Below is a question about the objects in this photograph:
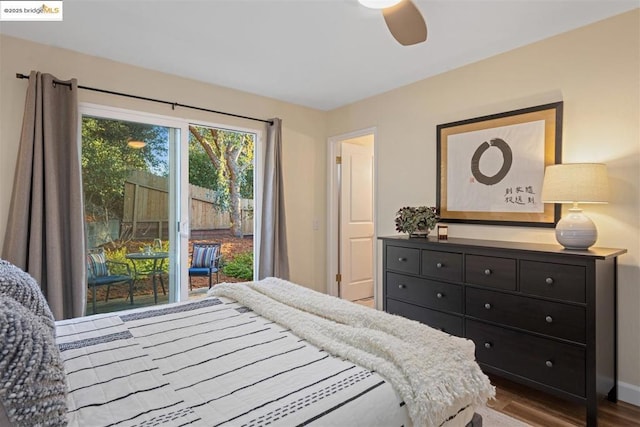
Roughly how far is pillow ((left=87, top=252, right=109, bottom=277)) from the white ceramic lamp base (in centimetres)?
356

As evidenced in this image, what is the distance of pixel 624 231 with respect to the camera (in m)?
2.25

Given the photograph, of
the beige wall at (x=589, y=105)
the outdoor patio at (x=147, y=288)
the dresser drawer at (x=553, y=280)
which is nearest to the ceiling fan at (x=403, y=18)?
the beige wall at (x=589, y=105)

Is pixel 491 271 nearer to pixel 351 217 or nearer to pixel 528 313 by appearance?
pixel 528 313

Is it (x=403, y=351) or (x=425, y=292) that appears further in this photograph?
(x=425, y=292)

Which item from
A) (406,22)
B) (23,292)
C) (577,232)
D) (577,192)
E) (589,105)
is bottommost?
(23,292)

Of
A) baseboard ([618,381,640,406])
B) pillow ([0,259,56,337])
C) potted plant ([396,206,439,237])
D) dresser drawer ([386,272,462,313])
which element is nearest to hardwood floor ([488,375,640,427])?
baseboard ([618,381,640,406])

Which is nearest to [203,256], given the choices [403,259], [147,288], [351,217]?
[147,288]

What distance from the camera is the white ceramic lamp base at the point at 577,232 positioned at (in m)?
2.14

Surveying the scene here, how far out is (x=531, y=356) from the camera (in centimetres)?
216

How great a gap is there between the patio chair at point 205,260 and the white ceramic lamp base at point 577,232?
3.26 metres

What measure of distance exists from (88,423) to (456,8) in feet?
8.86

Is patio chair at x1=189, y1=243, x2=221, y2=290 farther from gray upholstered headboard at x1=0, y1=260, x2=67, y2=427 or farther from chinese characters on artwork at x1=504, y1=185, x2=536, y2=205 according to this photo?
chinese characters on artwork at x1=504, y1=185, x2=536, y2=205

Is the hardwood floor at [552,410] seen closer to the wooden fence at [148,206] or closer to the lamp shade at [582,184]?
the lamp shade at [582,184]

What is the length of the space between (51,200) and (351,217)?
3168 mm
